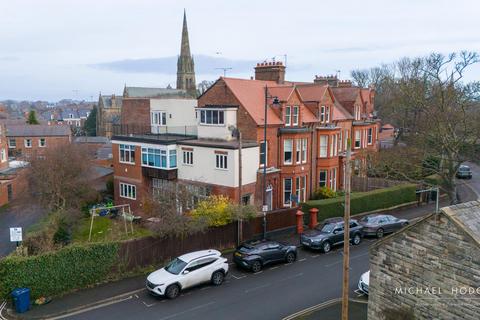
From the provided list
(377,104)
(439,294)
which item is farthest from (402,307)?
(377,104)

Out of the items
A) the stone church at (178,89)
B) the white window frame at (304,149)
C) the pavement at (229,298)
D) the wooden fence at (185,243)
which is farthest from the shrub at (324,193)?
the stone church at (178,89)

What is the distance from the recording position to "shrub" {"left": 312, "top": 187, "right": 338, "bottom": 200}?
111 feet

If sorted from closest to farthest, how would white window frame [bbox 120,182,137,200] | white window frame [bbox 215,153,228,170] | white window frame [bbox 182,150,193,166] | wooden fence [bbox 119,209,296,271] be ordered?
1. wooden fence [bbox 119,209,296,271]
2. white window frame [bbox 215,153,228,170]
3. white window frame [bbox 182,150,193,166]
4. white window frame [bbox 120,182,137,200]

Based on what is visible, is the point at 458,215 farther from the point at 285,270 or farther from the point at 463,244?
the point at 285,270

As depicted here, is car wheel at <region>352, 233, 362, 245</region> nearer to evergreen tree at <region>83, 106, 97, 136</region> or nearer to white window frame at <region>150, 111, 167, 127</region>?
white window frame at <region>150, 111, 167, 127</region>

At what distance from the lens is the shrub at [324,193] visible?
33781 millimetres

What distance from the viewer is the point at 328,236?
2494cm

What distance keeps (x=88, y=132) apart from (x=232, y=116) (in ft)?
290

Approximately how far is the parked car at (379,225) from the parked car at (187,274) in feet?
38.7

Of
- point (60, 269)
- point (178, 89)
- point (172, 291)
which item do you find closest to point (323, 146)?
point (172, 291)

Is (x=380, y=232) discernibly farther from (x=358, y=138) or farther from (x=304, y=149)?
(x=358, y=138)

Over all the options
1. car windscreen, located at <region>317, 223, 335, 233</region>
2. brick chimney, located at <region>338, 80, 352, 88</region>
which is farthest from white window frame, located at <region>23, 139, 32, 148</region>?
car windscreen, located at <region>317, 223, 335, 233</region>

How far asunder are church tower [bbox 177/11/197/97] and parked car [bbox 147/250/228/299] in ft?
294

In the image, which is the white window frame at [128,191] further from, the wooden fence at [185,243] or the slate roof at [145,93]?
the slate roof at [145,93]
